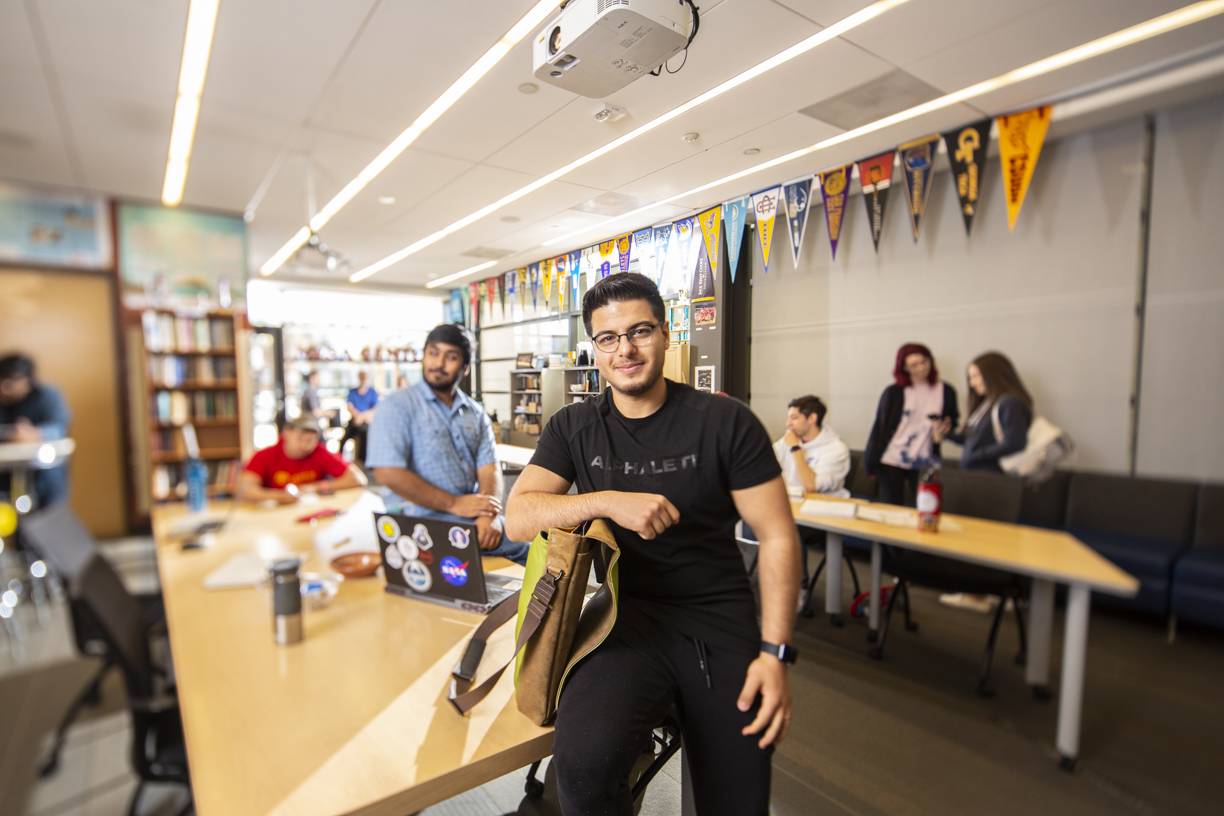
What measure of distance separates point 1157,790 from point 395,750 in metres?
2.56

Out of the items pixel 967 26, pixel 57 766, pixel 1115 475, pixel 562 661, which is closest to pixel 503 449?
pixel 562 661

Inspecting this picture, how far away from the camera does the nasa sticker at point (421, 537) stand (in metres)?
1.41

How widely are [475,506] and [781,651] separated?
3.81ft

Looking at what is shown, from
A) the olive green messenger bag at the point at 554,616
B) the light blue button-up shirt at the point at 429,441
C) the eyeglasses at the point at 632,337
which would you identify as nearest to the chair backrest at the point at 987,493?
the eyeglasses at the point at 632,337

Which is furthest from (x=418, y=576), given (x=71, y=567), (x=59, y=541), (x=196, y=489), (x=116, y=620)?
(x=196, y=489)

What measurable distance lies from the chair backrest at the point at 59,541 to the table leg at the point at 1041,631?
3.27m

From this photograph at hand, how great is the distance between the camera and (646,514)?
0.97 metres

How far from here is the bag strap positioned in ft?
3.12

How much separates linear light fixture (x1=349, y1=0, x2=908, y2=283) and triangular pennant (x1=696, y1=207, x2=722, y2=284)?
0.39 m

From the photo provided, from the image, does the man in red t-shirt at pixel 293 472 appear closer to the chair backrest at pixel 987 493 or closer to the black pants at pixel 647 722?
the black pants at pixel 647 722

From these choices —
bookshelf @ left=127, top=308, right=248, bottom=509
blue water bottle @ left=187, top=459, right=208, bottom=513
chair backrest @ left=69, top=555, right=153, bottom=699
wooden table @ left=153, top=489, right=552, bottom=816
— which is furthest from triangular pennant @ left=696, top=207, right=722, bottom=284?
bookshelf @ left=127, top=308, right=248, bottom=509

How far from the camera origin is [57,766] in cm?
196

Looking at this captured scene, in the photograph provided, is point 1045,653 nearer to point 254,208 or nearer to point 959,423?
point 959,423

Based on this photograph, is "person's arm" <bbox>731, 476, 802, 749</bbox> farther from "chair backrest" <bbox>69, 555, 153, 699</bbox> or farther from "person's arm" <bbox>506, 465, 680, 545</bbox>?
"chair backrest" <bbox>69, 555, 153, 699</bbox>
